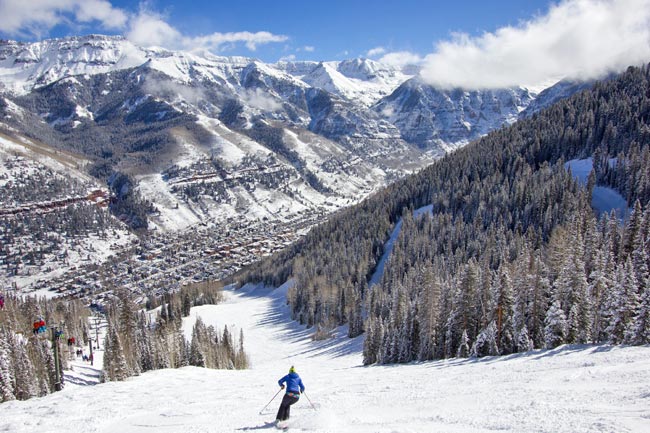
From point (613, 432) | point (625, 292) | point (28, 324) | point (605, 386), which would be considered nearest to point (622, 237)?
point (625, 292)

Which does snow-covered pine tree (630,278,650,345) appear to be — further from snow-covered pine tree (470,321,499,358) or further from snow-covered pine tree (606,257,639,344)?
snow-covered pine tree (470,321,499,358)

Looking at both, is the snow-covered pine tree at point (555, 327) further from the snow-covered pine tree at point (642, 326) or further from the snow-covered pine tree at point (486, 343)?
the snow-covered pine tree at point (642, 326)

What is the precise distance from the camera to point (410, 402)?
81.0 ft

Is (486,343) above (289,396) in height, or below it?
below

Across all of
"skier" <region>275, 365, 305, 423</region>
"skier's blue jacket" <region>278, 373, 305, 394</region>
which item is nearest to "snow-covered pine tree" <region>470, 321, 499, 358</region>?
"skier's blue jacket" <region>278, 373, 305, 394</region>

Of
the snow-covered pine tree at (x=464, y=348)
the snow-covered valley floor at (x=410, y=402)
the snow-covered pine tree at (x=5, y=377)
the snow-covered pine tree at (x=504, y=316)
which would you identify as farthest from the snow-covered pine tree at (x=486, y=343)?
the snow-covered pine tree at (x=5, y=377)

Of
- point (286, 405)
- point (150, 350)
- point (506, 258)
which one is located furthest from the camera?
point (506, 258)

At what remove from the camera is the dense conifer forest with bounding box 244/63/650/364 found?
46938mm

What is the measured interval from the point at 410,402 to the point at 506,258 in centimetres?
8635

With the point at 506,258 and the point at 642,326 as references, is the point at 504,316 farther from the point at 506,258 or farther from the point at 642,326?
the point at 506,258

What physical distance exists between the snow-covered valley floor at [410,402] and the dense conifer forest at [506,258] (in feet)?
32.2

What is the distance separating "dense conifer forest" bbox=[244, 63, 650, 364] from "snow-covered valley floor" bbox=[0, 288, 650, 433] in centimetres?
981

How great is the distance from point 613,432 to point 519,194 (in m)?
139

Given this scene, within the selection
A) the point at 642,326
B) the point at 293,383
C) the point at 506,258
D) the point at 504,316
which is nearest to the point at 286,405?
the point at 293,383
